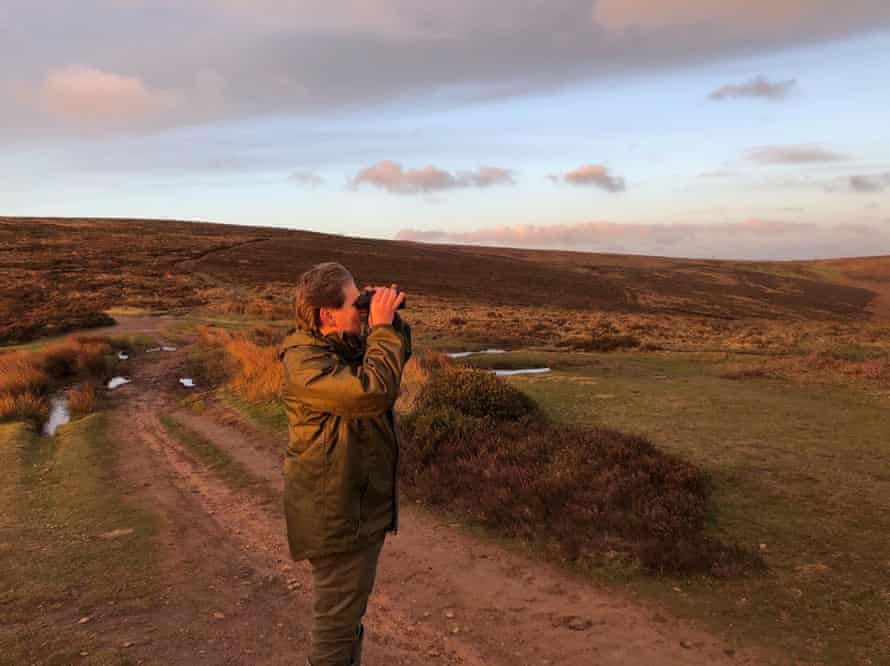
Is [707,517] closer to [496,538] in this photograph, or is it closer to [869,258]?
[496,538]

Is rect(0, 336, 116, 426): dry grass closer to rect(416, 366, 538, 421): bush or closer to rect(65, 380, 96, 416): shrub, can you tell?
rect(65, 380, 96, 416): shrub

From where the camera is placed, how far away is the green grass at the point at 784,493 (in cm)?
488

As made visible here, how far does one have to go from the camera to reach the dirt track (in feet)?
15.3

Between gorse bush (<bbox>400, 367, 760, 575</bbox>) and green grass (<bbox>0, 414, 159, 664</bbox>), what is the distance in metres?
3.32

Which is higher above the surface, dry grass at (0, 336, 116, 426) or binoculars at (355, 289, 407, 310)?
binoculars at (355, 289, 407, 310)

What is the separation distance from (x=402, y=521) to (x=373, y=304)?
4864 mm

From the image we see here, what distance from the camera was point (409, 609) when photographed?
17.6 feet

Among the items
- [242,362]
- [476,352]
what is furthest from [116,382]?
[476,352]

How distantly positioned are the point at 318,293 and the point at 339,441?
28.0 inches

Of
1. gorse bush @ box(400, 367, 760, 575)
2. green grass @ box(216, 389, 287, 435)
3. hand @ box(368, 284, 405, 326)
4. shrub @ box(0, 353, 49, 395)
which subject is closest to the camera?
hand @ box(368, 284, 405, 326)

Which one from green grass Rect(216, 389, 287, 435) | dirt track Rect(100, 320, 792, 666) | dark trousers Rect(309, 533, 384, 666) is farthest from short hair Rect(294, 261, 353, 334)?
green grass Rect(216, 389, 287, 435)

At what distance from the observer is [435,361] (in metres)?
15.8

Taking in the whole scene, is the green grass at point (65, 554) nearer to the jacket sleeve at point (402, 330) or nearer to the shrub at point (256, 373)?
the jacket sleeve at point (402, 330)

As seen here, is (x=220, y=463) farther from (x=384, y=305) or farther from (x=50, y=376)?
(x=50, y=376)
